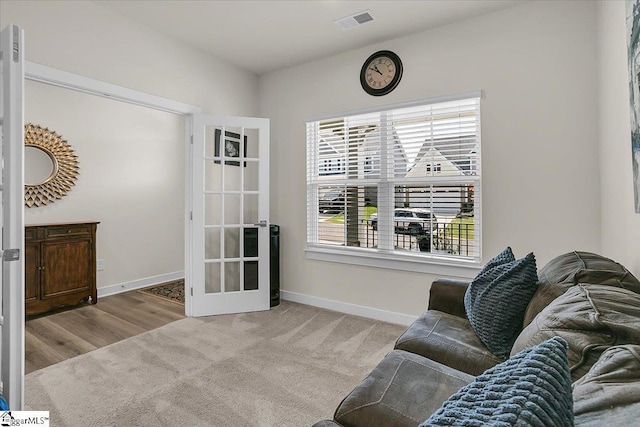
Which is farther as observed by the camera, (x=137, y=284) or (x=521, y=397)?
(x=137, y=284)

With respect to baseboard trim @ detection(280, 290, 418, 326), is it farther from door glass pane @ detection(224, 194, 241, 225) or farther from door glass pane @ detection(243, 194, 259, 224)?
door glass pane @ detection(224, 194, 241, 225)

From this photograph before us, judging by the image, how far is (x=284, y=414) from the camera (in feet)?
6.23

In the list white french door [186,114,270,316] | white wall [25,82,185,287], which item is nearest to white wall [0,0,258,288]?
white wall [25,82,185,287]

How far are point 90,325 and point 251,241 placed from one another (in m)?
1.72

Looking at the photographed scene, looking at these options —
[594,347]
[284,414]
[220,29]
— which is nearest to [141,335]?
[284,414]

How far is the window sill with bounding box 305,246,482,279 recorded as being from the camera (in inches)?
116

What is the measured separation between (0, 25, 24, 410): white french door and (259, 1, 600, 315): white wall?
2.63 m

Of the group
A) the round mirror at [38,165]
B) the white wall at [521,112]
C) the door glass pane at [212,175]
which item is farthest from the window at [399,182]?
the round mirror at [38,165]

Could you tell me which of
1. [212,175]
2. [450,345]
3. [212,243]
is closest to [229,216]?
[212,243]

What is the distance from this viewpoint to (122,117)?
4.66m

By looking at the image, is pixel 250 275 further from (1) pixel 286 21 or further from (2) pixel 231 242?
(1) pixel 286 21

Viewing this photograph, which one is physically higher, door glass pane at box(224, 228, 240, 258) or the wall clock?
the wall clock

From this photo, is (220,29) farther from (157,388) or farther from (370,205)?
(157,388)

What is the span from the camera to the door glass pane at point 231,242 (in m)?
3.64
